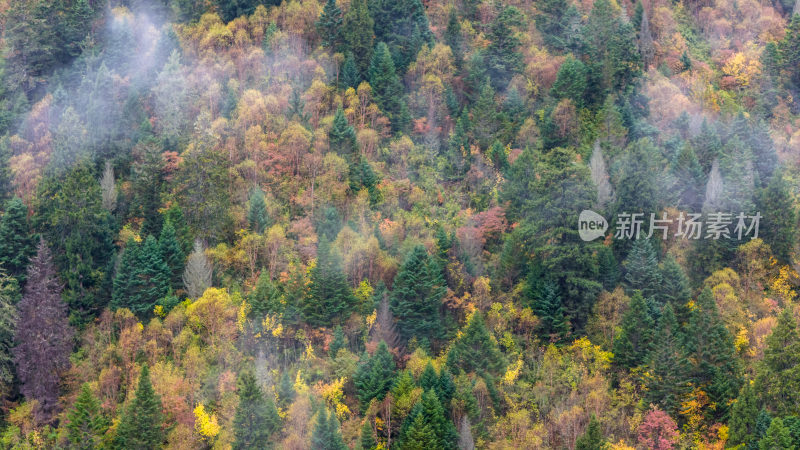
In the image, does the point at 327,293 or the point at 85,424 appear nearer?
the point at 85,424

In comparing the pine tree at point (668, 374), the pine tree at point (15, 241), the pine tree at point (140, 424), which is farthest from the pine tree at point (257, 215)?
the pine tree at point (668, 374)

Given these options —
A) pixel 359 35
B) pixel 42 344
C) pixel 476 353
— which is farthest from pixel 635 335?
pixel 42 344

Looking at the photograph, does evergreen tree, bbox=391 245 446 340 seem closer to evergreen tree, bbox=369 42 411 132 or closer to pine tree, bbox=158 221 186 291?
pine tree, bbox=158 221 186 291

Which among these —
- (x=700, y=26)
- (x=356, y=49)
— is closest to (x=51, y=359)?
(x=356, y=49)

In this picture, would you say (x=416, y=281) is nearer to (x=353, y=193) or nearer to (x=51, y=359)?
(x=353, y=193)

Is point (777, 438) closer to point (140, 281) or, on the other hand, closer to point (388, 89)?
point (140, 281)

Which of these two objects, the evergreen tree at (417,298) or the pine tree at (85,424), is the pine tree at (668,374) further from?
the pine tree at (85,424)

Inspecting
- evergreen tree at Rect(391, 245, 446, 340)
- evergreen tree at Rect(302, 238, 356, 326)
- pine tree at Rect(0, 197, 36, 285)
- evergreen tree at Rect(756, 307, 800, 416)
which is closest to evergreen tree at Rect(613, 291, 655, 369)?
evergreen tree at Rect(756, 307, 800, 416)
